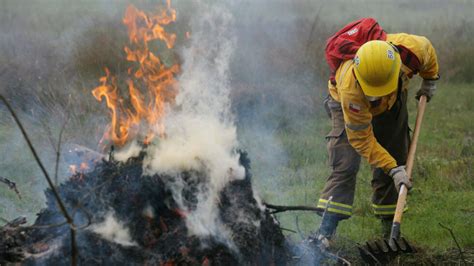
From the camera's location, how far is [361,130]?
4781 mm

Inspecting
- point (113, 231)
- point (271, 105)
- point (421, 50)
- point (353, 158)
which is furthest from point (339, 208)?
point (271, 105)

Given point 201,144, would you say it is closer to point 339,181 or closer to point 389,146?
point 339,181

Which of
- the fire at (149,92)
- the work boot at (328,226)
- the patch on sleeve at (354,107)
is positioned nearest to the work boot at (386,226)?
the work boot at (328,226)

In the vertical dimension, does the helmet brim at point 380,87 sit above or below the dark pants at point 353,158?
above

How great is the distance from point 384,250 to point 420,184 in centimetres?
285

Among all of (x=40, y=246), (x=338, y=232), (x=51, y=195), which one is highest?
(x=51, y=195)

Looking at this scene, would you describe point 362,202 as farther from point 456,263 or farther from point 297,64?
point 297,64

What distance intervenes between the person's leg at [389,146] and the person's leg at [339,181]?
13.4 inches

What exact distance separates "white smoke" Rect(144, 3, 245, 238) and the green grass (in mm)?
1607

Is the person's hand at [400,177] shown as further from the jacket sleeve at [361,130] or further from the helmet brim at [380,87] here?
the helmet brim at [380,87]

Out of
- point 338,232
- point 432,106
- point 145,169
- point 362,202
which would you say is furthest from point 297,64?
point 145,169

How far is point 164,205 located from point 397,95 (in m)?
2.40

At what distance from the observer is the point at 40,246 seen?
12.8 ft

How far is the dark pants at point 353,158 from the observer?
5320 millimetres
